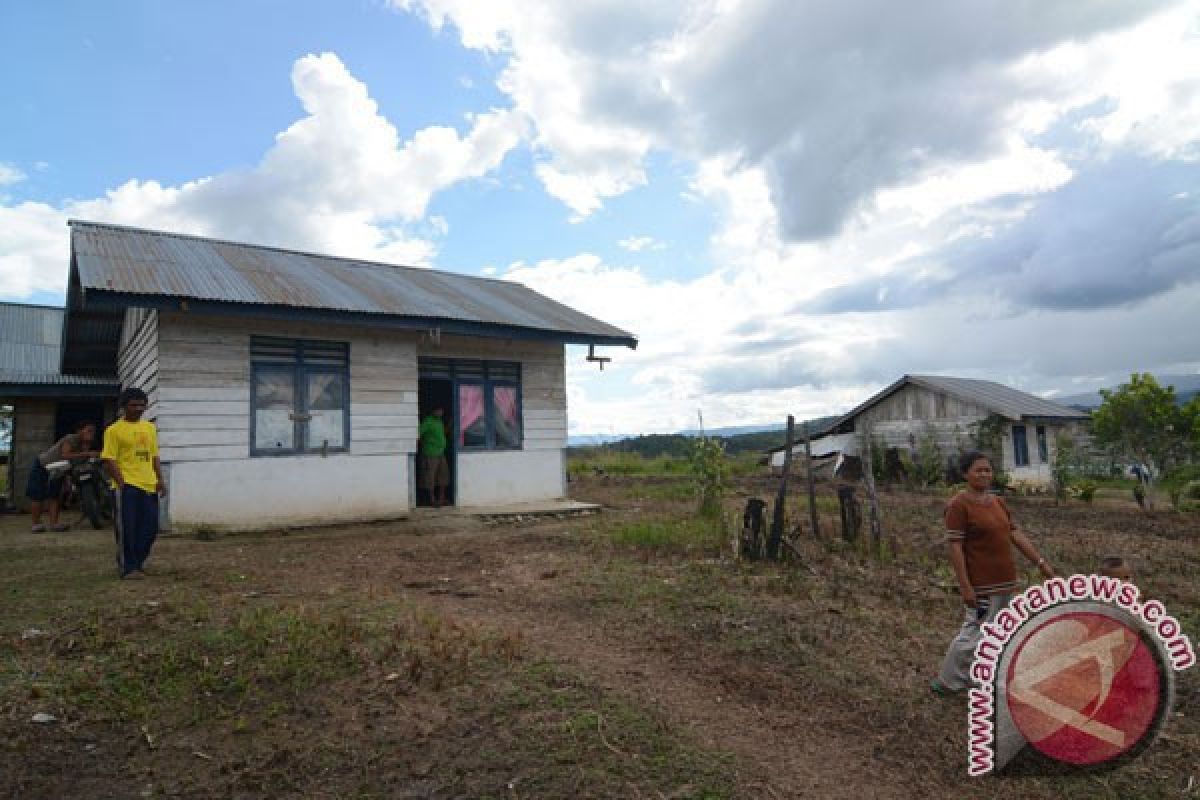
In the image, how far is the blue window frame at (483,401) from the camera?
36.6 feet

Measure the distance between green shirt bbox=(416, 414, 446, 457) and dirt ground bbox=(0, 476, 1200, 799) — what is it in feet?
13.5

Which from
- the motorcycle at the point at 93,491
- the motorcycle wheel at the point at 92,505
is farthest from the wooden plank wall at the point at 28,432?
the motorcycle wheel at the point at 92,505

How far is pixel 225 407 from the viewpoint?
891 cm

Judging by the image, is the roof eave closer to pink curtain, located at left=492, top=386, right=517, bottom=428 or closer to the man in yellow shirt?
pink curtain, located at left=492, top=386, right=517, bottom=428

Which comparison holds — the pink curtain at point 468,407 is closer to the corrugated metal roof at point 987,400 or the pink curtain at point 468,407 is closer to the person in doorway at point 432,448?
the person in doorway at point 432,448

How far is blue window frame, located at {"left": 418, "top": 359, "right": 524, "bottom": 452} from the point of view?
1114 cm

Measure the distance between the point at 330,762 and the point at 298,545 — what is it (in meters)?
5.89

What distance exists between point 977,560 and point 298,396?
28.1 feet

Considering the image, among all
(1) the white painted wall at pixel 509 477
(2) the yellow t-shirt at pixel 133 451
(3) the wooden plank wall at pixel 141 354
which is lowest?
(1) the white painted wall at pixel 509 477

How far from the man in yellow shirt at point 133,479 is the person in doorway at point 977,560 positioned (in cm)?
618

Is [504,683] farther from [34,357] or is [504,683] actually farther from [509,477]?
[34,357]

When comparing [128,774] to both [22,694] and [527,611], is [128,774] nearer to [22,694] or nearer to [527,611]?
[22,694]

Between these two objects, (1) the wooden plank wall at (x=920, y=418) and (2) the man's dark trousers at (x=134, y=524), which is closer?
(2) the man's dark trousers at (x=134, y=524)

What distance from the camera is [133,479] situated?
5.92 meters
